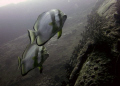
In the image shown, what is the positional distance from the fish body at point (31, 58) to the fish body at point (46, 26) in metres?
0.42

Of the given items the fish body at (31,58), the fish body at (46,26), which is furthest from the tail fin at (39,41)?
the fish body at (31,58)

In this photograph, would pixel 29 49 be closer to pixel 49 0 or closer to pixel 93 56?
pixel 93 56

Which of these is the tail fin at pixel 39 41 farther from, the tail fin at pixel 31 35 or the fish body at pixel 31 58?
the fish body at pixel 31 58

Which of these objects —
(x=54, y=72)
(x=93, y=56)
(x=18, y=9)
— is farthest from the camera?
(x=18, y=9)

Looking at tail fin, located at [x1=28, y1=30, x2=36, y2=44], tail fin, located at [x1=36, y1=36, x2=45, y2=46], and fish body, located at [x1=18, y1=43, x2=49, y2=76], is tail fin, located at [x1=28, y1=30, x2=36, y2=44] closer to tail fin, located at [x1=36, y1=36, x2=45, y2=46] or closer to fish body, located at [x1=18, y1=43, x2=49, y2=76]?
tail fin, located at [x1=36, y1=36, x2=45, y2=46]

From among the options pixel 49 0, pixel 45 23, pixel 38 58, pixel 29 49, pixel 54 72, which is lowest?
pixel 54 72

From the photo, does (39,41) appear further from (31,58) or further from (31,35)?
(31,58)

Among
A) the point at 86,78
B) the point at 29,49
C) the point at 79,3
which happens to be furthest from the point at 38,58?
the point at 79,3

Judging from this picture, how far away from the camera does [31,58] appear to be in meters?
1.49

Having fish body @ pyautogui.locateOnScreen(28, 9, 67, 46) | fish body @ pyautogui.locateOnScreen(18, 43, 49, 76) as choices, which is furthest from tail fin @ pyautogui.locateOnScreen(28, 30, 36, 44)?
fish body @ pyautogui.locateOnScreen(18, 43, 49, 76)

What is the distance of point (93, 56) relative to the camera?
2.93 meters

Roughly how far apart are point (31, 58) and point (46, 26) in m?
0.62

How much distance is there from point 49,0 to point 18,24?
54.8 ft

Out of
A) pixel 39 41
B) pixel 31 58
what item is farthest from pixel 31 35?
pixel 31 58
